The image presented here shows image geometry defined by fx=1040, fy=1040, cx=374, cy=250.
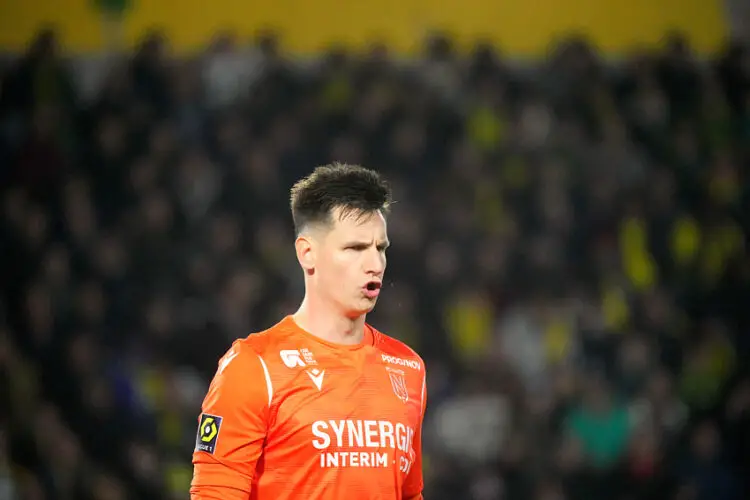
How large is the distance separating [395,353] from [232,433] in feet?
1.99

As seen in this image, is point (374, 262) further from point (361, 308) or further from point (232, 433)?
point (232, 433)

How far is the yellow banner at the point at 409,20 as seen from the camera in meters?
7.99

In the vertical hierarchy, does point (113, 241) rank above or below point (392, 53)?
below

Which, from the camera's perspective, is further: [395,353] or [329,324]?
[395,353]

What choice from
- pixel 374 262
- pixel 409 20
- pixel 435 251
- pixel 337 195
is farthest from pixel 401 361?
pixel 409 20

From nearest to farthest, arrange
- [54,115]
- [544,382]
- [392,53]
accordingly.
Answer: [544,382] < [54,115] < [392,53]

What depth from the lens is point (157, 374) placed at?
21.5 feet

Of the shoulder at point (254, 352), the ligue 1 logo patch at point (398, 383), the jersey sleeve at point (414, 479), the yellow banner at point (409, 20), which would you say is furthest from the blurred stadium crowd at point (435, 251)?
the shoulder at point (254, 352)

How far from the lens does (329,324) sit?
2.90 metres

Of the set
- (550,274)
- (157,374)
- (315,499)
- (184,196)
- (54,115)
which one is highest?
(54,115)

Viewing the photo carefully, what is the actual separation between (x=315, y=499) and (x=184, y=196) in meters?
4.75

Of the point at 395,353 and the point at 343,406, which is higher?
the point at 395,353

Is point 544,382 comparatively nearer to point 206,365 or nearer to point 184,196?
point 206,365

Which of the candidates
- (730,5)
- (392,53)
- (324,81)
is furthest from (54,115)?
(730,5)
